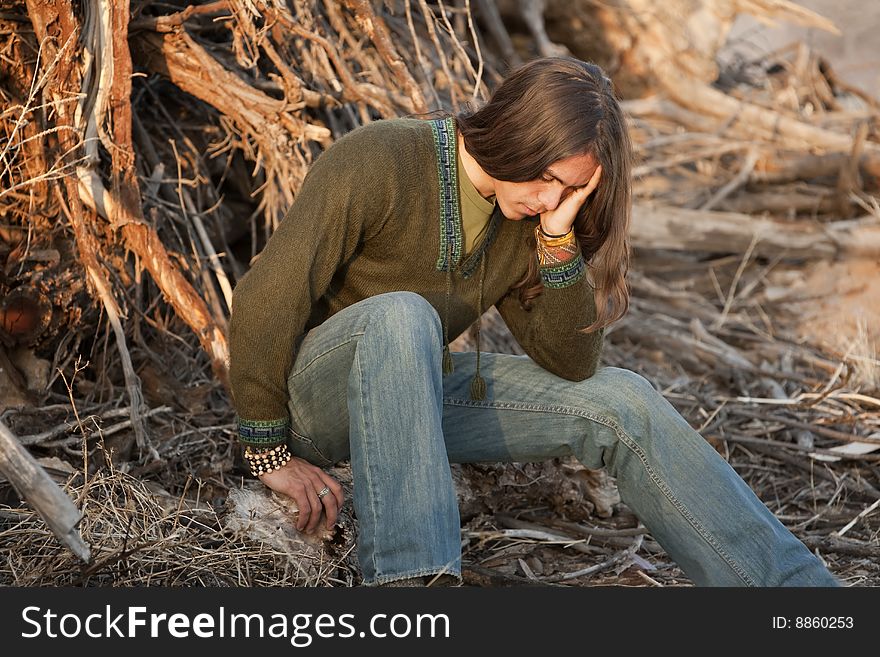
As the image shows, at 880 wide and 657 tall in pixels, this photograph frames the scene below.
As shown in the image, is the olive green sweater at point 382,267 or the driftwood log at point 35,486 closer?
the driftwood log at point 35,486

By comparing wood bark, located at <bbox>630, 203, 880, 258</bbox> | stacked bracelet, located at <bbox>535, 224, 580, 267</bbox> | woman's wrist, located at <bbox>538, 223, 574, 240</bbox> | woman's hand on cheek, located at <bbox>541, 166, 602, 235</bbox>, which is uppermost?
woman's hand on cheek, located at <bbox>541, 166, 602, 235</bbox>

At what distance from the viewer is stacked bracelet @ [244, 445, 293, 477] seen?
2.09 metres

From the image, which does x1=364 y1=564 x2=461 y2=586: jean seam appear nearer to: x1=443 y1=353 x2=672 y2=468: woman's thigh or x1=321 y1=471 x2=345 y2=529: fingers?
x1=321 y1=471 x2=345 y2=529: fingers

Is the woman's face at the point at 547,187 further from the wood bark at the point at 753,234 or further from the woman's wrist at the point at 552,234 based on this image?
the wood bark at the point at 753,234

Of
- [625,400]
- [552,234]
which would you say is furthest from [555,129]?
[625,400]

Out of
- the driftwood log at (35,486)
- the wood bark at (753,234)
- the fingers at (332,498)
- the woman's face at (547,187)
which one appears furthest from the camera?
the wood bark at (753,234)

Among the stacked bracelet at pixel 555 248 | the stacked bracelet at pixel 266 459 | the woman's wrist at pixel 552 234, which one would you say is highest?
the woman's wrist at pixel 552 234

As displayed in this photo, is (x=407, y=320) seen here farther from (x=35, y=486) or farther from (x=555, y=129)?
(x=35, y=486)

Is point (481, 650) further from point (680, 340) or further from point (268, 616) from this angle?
point (680, 340)

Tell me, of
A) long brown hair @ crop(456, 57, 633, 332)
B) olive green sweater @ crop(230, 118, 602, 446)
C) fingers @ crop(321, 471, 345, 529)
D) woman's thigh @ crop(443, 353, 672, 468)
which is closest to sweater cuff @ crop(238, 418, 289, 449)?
olive green sweater @ crop(230, 118, 602, 446)

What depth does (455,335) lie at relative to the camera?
2.40 m

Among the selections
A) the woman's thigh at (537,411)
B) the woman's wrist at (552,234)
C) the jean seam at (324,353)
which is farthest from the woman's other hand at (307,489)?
the woman's wrist at (552,234)

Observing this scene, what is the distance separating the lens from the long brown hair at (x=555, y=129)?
6.48 ft

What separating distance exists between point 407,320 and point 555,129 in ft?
1.54
